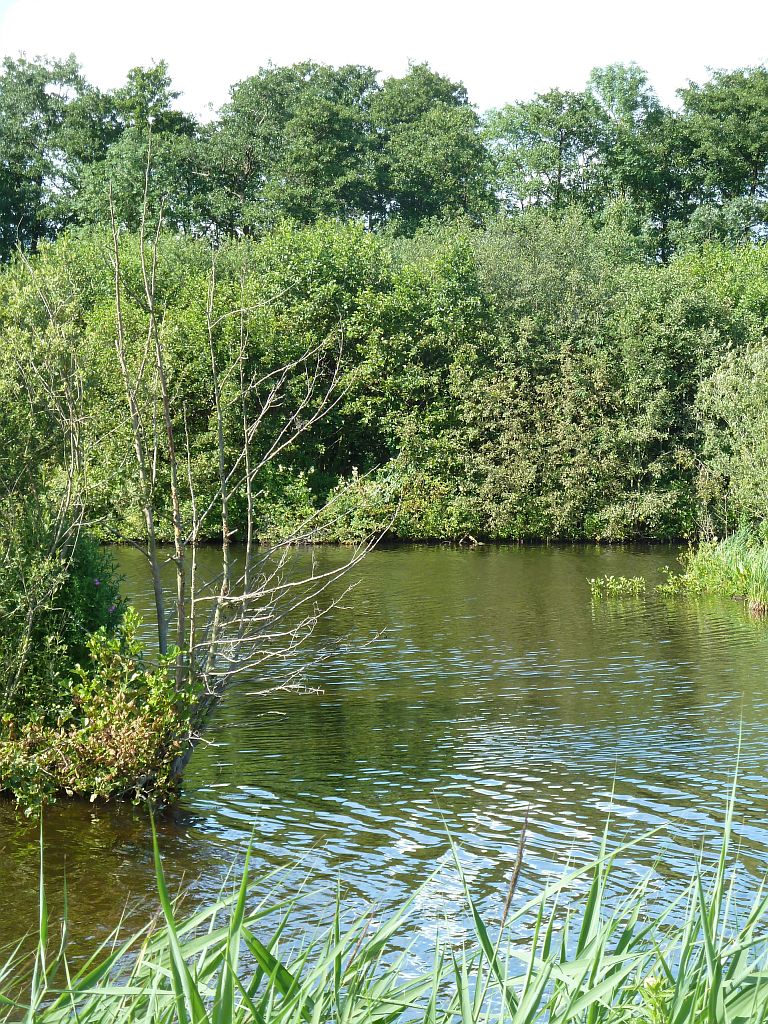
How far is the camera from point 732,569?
73.0ft

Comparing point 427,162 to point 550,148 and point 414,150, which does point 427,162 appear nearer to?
point 414,150

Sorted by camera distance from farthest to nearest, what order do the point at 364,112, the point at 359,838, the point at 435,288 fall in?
1. the point at 364,112
2. the point at 435,288
3. the point at 359,838

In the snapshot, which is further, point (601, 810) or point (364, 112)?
point (364, 112)

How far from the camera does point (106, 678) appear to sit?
29.5 ft

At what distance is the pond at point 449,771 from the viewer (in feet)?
26.6

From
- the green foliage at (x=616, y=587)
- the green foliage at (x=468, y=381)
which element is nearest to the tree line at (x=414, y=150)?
the green foliage at (x=468, y=381)

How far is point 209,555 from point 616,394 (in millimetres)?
13673

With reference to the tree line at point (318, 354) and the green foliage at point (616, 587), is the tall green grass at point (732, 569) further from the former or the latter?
the tree line at point (318, 354)

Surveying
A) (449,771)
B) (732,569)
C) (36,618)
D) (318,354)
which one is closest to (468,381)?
(318,354)

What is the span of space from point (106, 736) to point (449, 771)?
3.49 meters

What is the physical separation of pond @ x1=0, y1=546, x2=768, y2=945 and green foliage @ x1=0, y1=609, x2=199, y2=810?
40 centimetres

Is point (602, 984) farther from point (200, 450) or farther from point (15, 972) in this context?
point (200, 450)

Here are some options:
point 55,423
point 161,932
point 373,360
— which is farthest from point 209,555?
point 161,932

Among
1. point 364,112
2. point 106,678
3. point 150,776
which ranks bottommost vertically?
point 150,776
